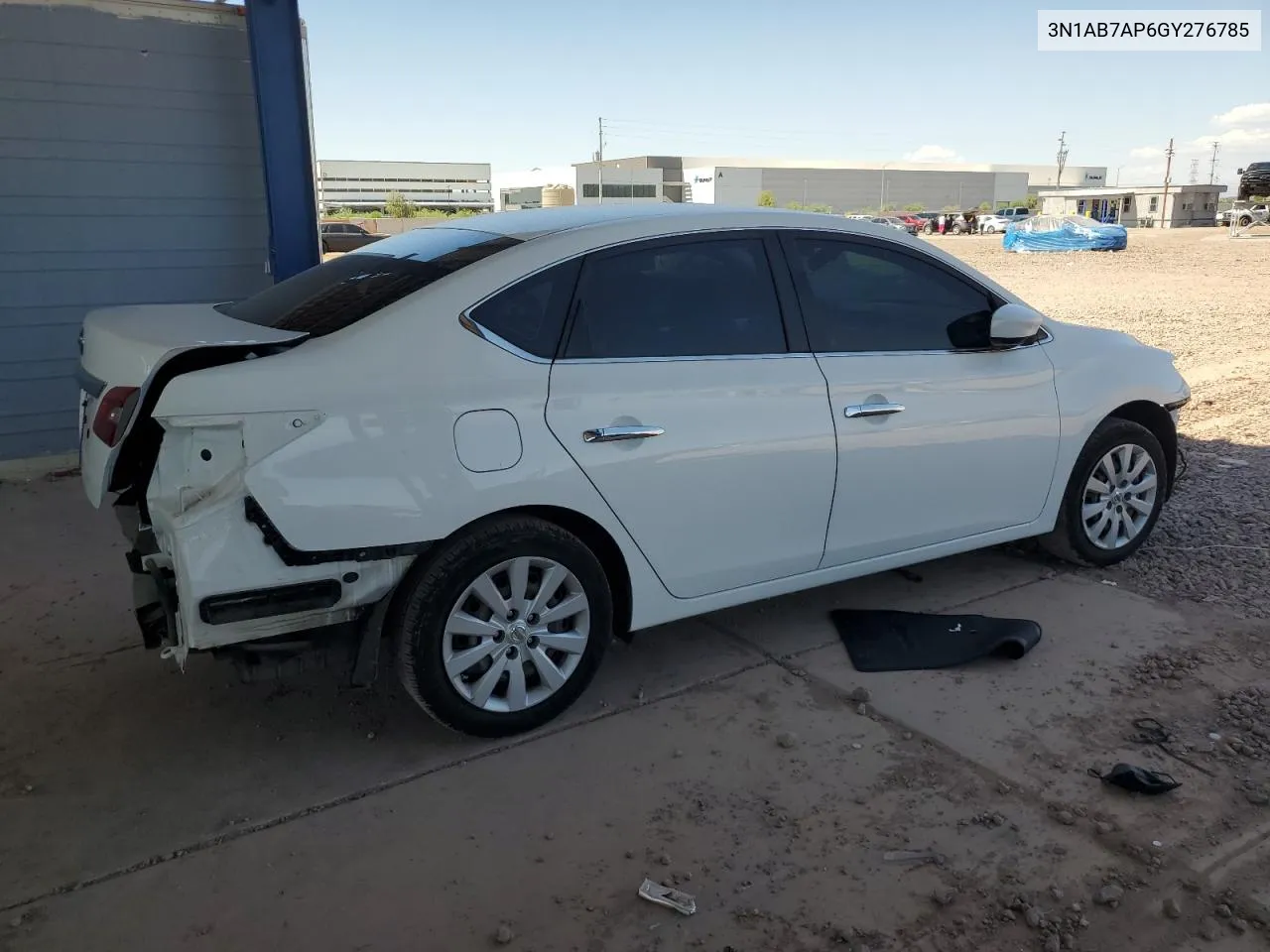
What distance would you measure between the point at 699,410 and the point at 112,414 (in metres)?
1.93

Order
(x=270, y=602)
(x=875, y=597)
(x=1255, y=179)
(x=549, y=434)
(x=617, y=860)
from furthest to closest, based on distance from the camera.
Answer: (x=1255, y=179) < (x=875, y=597) < (x=549, y=434) < (x=270, y=602) < (x=617, y=860)

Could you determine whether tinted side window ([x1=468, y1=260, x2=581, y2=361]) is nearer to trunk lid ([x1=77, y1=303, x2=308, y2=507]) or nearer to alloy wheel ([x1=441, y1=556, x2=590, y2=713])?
trunk lid ([x1=77, y1=303, x2=308, y2=507])

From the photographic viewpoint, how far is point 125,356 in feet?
10.3

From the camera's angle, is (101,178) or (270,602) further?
(101,178)

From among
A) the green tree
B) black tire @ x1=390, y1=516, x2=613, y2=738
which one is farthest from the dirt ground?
the green tree

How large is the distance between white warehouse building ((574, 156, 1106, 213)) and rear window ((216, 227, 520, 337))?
9529cm

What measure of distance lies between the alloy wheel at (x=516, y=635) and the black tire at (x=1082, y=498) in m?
2.62

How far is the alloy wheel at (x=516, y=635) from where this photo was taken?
329cm

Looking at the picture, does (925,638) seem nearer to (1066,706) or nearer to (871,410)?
(1066,706)

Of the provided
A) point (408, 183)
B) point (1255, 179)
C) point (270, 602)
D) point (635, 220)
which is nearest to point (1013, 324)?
point (635, 220)

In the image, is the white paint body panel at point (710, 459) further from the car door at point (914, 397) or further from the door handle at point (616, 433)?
the car door at point (914, 397)

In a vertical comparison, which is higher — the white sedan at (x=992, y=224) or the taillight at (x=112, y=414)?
the white sedan at (x=992, y=224)

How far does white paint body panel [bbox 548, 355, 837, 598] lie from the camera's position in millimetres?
3393

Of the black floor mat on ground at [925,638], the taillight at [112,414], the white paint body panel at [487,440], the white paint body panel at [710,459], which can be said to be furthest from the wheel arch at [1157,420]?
the taillight at [112,414]
